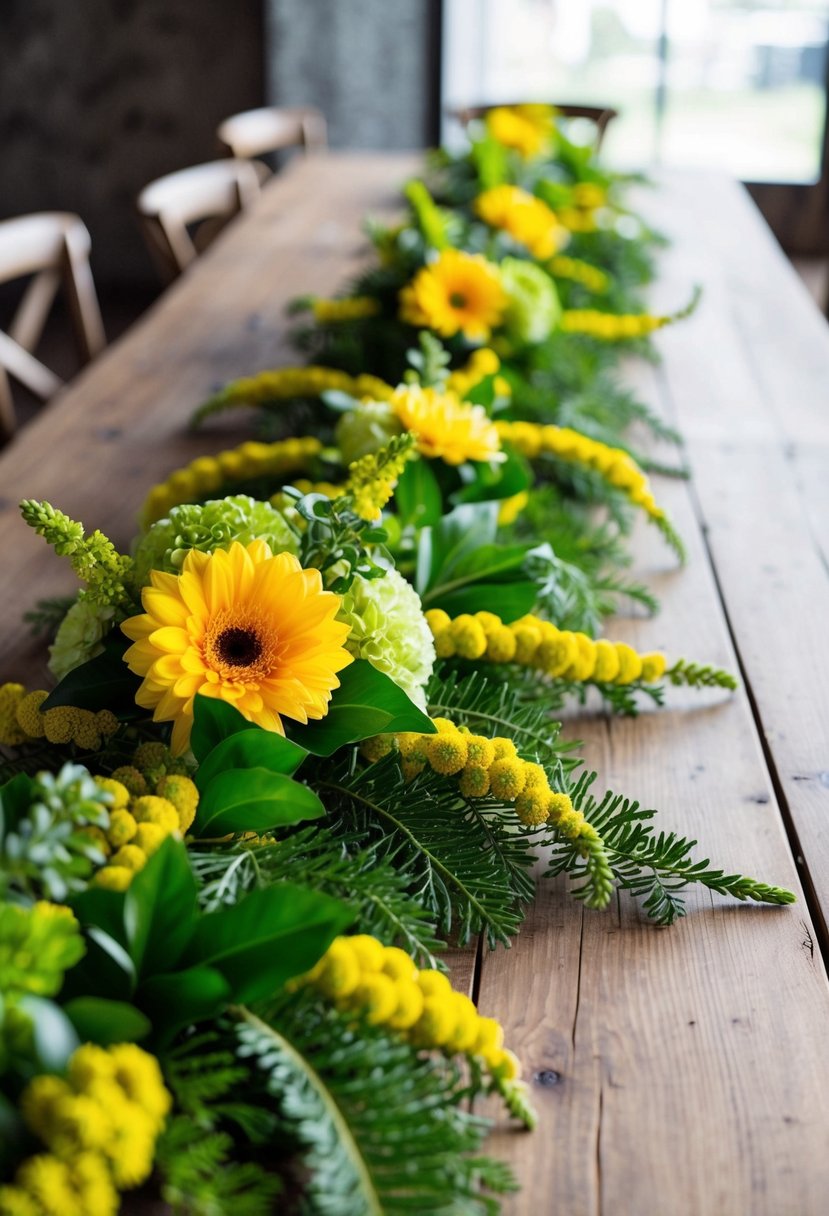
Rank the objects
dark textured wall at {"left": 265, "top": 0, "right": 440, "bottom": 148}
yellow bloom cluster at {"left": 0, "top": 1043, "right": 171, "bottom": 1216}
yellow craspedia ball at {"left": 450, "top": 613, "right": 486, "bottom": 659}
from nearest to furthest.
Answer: yellow bloom cluster at {"left": 0, "top": 1043, "right": 171, "bottom": 1216}
yellow craspedia ball at {"left": 450, "top": 613, "right": 486, "bottom": 659}
dark textured wall at {"left": 265, "top": 0, "right": 440, "bottom": 148}

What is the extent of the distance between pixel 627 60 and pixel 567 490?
334 cm

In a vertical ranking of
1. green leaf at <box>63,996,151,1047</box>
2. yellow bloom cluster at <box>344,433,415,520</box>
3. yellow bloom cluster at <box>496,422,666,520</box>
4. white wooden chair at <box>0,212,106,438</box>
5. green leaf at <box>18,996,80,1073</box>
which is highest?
yellow bloom cluster at <box>344,433,415,520</box>

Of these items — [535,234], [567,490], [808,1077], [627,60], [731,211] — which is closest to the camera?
[808,1077]

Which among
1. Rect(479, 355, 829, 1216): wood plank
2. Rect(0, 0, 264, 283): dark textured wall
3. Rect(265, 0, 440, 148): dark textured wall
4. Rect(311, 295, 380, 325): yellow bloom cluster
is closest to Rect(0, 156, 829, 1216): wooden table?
Rect(479, 355, 829, 1216): wood plank

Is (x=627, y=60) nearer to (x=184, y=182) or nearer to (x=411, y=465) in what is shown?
(x=184, y=182)

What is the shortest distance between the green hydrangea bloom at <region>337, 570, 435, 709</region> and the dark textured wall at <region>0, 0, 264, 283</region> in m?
3.75

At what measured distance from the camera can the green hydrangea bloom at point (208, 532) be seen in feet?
2.31

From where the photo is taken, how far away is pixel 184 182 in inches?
92.3

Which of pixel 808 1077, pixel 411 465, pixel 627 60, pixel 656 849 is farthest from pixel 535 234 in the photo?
pixel 627 60

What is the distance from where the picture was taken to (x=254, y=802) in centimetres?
62

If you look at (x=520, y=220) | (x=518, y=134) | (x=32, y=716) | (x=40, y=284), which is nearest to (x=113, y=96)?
(x=40, y=284)

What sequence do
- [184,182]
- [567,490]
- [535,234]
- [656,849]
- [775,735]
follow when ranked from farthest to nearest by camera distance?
[184,182] → [535,234] → [567,490] → [775,735] → [656,849]

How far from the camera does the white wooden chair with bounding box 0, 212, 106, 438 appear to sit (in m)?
1.86

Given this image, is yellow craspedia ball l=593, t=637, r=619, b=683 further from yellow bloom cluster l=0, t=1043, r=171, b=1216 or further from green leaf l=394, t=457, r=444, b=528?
yellow bloom cluster l=0, t=1043, r=171, b=1216
